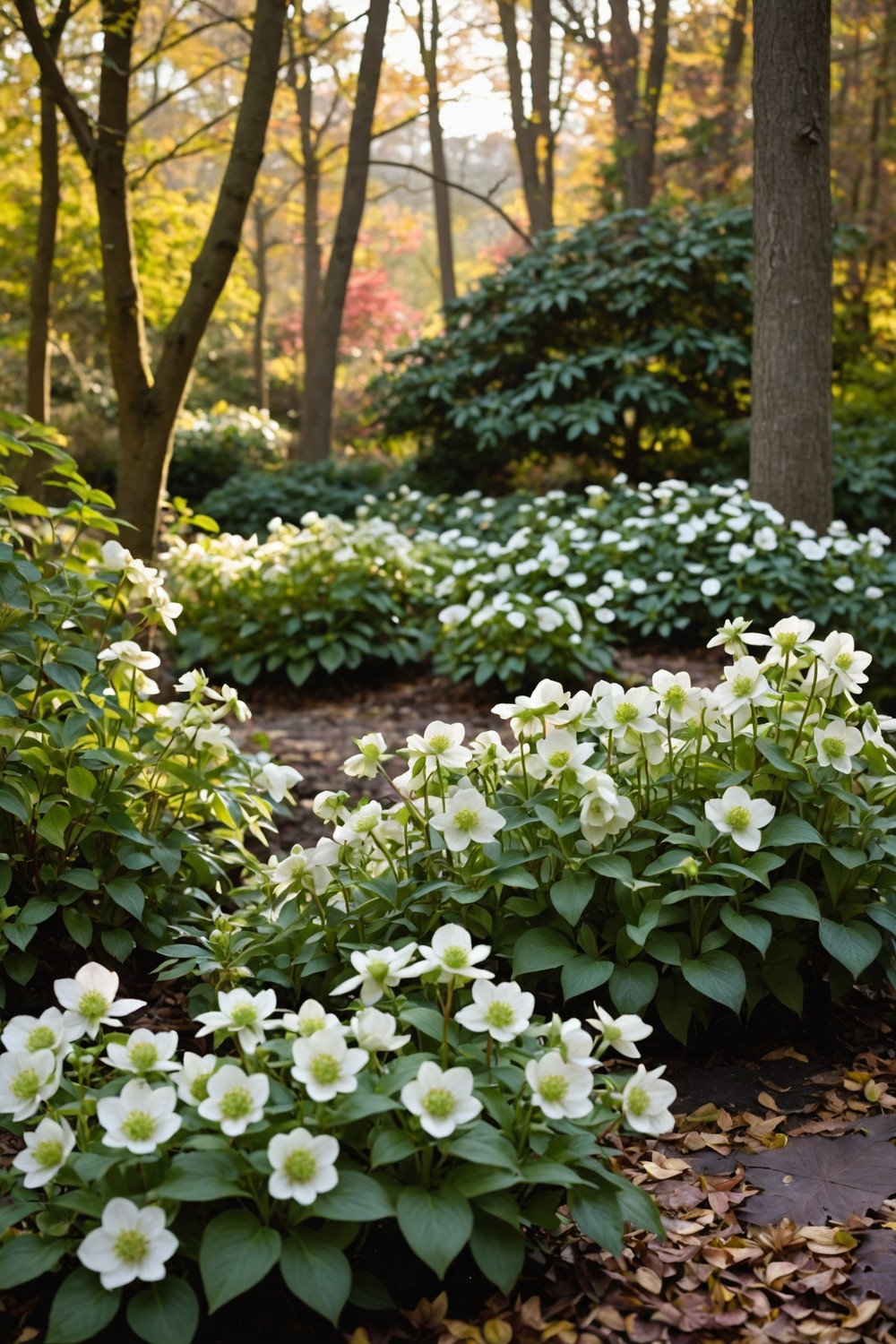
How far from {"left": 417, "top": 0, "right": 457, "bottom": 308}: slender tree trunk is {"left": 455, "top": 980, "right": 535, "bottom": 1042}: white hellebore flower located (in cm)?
821

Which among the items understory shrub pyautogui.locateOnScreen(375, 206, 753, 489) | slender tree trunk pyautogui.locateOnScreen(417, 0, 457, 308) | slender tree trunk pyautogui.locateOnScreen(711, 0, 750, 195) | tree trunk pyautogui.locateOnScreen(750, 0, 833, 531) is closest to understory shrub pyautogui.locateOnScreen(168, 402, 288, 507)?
slender tree trunk pyautogui.locateOnScreen(417, 0, 457, 308)

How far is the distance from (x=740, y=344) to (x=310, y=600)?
3917 mm

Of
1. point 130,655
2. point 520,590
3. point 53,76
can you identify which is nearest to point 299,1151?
point 130,655

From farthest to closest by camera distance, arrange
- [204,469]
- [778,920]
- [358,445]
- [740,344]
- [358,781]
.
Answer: [204,469] → [358,445] → [740,344] → [358,781] → [778,920]

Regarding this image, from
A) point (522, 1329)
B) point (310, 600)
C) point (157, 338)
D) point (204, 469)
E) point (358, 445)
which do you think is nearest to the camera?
point (522, 1329)

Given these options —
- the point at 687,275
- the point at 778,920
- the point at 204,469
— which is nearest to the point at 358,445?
the point at 204,469

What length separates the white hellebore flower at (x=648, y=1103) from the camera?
1.52 m

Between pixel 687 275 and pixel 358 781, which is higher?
pixel 687 275

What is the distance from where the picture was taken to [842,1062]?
7.39 ft

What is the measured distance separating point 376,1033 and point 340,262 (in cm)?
920

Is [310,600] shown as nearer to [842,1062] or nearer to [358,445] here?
[842,1062]

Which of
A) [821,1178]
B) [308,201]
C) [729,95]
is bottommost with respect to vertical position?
[821,1178]

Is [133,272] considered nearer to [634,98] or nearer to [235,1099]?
[235,1099]

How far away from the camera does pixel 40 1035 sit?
1.57 metres
